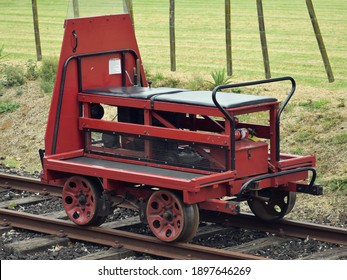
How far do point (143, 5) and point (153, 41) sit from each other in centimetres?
992

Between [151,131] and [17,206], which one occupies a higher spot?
[151,131]

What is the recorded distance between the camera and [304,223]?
34.9 feet

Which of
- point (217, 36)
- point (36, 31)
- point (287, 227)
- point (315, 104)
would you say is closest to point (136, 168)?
point (287, 227)

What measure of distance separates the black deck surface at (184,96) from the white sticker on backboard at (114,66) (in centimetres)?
40

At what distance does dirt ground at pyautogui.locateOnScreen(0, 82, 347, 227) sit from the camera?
1207 cm

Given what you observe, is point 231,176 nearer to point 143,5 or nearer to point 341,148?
point 341,148

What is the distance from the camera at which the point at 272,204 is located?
11016mm

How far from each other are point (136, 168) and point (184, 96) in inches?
36.6

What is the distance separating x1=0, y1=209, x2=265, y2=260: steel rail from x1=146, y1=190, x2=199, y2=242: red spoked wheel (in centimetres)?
9

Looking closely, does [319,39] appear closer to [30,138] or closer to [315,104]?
[315,104]

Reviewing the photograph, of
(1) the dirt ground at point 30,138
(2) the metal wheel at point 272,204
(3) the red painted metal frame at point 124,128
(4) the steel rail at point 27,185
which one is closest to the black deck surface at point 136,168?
(3) the red painted metal frame at point 124,128

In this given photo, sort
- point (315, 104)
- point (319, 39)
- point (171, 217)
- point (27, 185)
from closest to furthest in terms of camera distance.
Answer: point (171, 217)
point (27, 185)
point (315, 104)
point (319, 39)

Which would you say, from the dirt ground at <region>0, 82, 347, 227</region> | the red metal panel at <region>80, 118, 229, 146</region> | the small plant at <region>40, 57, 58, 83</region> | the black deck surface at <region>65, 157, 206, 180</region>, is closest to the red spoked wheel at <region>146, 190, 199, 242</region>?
the black deck surface at <region>65, 157, 206, 180</region>
